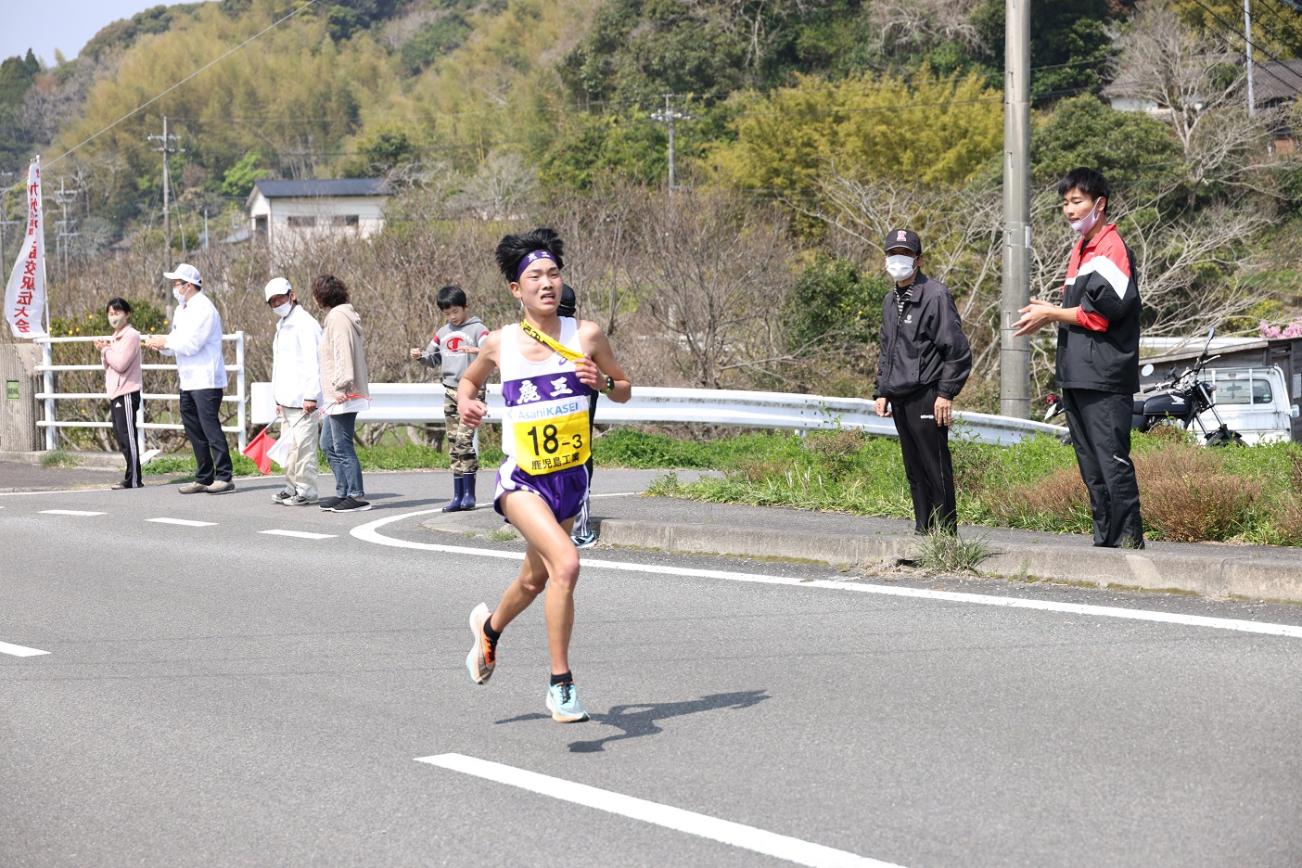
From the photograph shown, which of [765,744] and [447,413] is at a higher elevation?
[447,413]

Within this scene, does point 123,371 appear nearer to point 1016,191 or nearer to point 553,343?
point 1016,191

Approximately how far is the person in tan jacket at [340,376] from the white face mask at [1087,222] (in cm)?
667

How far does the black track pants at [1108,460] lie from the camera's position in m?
8.72

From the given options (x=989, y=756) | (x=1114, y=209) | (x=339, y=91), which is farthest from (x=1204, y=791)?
(x=339, y=91)

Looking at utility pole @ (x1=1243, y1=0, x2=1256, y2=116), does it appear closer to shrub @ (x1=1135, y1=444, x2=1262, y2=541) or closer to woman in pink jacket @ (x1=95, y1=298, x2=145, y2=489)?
woman in pink jacket @ (x1=95, y1=298, x2=145, y2=489)

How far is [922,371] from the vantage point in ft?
30.4

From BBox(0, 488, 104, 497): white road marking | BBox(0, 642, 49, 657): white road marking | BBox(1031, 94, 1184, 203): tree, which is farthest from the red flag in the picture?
BBox(1031, 94, 1184, 203): tree

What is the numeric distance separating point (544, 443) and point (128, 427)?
36.3 ft

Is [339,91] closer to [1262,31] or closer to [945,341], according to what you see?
[1262,31]

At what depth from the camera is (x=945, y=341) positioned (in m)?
9.24

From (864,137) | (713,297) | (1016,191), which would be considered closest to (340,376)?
(1016,191)

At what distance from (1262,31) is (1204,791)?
6142 cm

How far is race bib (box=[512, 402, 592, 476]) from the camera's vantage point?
625 centimetres

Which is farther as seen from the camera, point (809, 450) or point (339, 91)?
point (339, 91)
